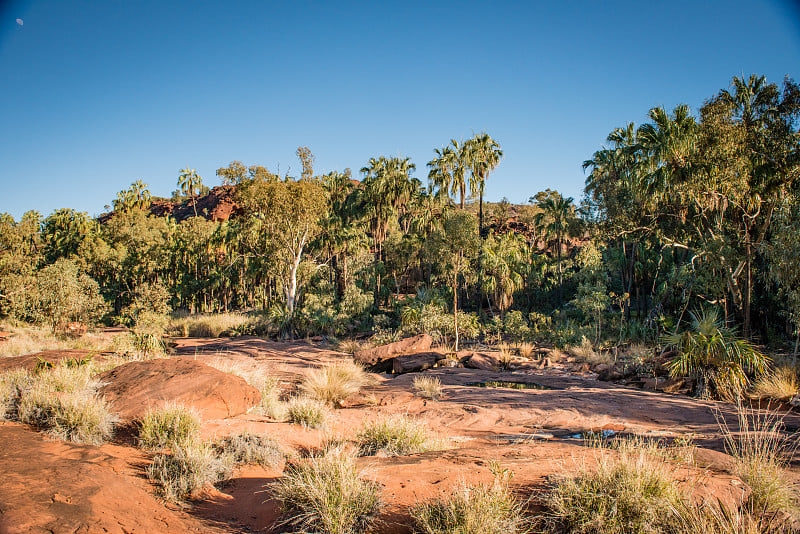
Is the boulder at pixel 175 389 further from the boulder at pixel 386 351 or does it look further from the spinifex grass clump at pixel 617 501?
the boulder at pixel 386 351

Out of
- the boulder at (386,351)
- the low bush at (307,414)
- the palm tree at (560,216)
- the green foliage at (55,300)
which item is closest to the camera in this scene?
the low bush at (307,414)

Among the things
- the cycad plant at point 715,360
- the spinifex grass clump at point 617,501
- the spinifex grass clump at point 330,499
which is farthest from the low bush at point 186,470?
the cycad plant at point 715,360

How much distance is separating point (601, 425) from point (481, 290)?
92.1 ft

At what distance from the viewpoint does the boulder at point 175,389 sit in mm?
7129

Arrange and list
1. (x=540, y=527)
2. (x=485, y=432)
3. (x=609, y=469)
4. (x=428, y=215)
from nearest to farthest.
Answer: (x=540, y=527), (x=609, y=469), (x=485, y=432), (x=428, y=215)

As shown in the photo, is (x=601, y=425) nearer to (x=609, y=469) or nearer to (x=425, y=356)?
(x=609, y=469)

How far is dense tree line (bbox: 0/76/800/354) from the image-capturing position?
1509 cm

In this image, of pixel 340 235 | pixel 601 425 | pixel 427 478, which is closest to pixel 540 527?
pixel 427 478

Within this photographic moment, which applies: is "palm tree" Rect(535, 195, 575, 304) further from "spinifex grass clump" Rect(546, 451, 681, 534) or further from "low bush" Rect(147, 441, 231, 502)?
"low bush" Rect(147, 441, 231, 502)

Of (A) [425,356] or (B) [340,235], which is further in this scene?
(B) [340,235]

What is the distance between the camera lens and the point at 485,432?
26.6 ft

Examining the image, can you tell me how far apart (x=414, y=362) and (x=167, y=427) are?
1010 centimetres

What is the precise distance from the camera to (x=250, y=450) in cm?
588

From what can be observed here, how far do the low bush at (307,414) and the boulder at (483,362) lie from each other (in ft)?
29.5
